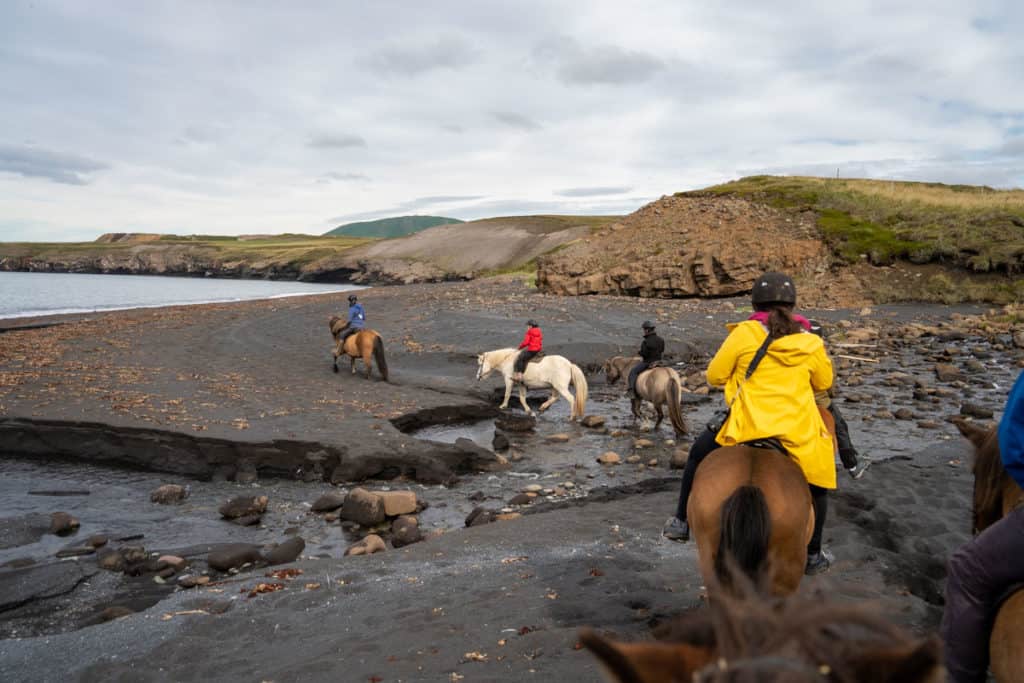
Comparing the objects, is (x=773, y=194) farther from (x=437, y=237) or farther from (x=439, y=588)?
(x=437, y=237)

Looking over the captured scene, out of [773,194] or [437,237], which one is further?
[437,237]

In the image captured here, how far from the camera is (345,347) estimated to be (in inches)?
750

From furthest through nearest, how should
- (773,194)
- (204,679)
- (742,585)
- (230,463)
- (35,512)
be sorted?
(773,194) < (230,463) < (35,512) < (204,679) < (742,585)

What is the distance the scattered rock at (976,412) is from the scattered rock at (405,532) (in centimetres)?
1186

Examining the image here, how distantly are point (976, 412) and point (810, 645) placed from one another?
15.3 metres

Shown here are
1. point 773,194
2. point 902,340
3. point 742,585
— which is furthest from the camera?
point 773,194

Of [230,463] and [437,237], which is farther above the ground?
[437,237]

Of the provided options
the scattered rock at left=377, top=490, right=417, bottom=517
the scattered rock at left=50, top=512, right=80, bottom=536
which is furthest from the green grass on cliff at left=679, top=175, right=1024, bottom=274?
the scattered rock at left=50, top=512, right=80, bottom=536

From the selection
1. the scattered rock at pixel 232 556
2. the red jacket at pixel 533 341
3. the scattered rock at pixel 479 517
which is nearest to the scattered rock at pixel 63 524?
the scattered rock at pixel 232 556

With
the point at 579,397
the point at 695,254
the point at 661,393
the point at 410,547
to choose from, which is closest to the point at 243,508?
the point at 410,547

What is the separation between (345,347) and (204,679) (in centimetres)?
1448

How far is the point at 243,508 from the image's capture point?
31.5 ft

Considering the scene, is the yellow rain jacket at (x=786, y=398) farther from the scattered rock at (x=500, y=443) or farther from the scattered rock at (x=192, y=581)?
the scattered rock at (x=500, y=443)

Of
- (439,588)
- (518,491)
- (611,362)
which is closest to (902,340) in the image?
(611,362)
